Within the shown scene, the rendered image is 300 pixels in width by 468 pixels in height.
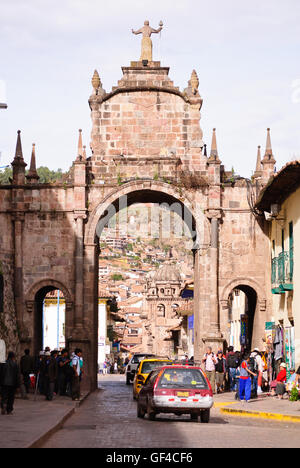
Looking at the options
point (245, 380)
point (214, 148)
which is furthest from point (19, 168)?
point (245, 380)

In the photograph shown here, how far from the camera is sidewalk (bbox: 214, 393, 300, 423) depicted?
2086cm

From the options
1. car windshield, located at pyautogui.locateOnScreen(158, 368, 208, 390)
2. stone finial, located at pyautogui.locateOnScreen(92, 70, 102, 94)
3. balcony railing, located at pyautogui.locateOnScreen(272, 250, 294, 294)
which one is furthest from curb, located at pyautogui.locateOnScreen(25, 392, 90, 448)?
stone finial, located at pyautogui.locateOnScreen(92, 70, 102, 94)

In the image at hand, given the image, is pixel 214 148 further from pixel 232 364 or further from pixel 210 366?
pixel 210 366

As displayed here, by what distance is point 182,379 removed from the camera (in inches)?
846

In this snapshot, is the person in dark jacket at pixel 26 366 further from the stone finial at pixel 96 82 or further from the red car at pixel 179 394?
the stone finial at pixel 96 82

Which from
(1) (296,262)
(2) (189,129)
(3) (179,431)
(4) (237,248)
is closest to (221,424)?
(3) (179,431)

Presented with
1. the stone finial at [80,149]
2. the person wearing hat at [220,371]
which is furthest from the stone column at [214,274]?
the stone finial at [80,149]

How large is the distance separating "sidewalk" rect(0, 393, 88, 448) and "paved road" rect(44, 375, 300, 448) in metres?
0.24

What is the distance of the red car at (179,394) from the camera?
20.8m

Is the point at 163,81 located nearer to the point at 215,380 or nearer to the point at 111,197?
the point at 111,197

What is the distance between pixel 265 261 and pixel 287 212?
4259 millimetres

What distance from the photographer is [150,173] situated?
36.5 m

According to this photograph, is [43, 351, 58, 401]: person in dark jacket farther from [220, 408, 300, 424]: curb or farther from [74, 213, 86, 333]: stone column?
[220, 408, 300, 424]: curb

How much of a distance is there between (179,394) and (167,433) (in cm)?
350
